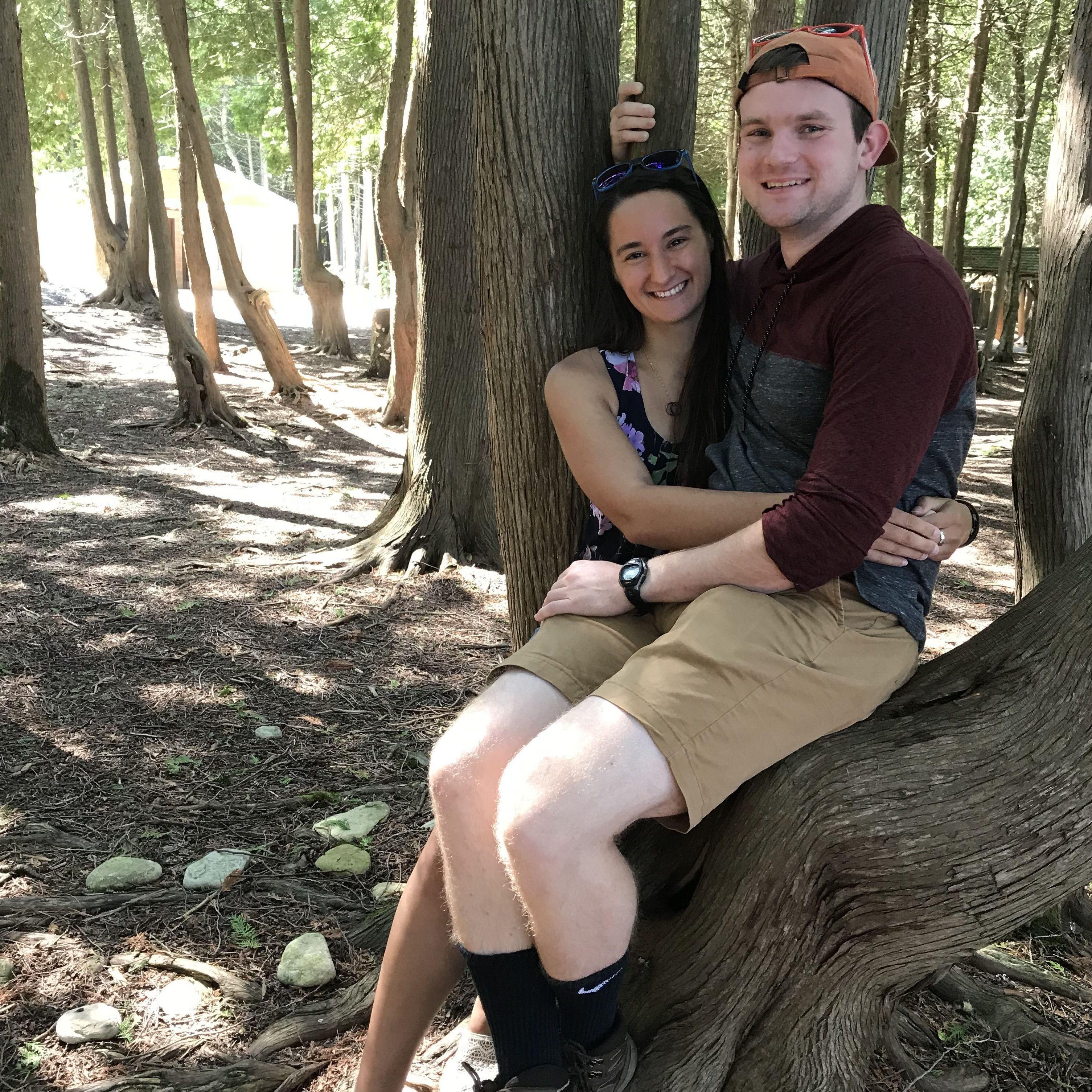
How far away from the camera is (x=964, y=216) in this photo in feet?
48.4

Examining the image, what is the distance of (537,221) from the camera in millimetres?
2432

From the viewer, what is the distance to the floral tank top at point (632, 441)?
2.39m

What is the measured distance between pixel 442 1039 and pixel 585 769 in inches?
42.9

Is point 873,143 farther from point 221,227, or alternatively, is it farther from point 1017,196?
point 1017,196

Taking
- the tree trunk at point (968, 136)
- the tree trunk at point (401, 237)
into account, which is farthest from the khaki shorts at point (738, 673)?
the tree trunk at point (968, 136)

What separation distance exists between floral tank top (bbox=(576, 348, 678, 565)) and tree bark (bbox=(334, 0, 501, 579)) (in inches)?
122

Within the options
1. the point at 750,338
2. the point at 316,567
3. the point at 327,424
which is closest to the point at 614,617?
the point at 750,338

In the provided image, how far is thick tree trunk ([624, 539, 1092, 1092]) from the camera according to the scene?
6.29 feet

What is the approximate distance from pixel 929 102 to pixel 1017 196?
183 centimetres

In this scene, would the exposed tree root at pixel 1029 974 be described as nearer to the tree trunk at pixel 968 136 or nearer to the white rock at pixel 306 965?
the white rock at pixel 306 965

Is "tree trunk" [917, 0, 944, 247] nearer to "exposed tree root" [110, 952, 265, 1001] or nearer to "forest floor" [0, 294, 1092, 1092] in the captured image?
"forest floor" [0, 294, 1092, 1092]

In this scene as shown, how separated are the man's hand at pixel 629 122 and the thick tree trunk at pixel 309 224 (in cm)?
1250

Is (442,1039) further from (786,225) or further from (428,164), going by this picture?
(428,164)

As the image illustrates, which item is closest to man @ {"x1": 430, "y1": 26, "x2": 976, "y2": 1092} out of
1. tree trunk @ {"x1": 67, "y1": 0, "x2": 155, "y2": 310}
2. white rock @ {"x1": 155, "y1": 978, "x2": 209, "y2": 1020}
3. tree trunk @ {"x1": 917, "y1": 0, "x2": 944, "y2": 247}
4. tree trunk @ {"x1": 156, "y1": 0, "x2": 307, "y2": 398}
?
white rock @ {"x1": 155, "y1": 978, "x2": 209, "y2": 1020}
